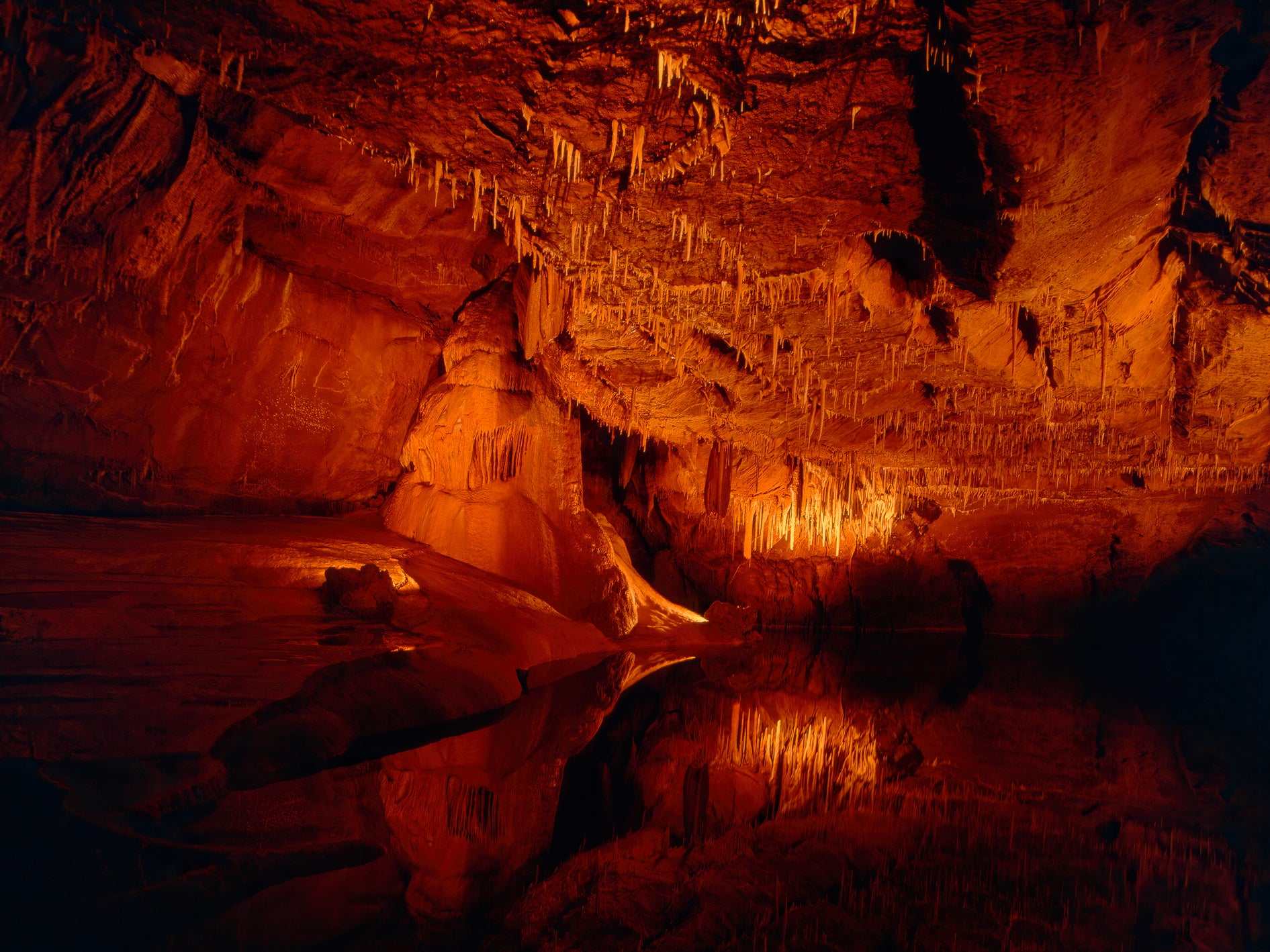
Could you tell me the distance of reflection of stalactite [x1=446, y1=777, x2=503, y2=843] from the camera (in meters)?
3.65

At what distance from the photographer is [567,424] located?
11.5 m

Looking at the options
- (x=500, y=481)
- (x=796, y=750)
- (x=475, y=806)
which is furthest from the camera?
(x=500, y=481)

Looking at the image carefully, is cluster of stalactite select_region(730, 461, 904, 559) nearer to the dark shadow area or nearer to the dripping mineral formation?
the dripping mineral formation

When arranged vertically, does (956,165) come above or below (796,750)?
above

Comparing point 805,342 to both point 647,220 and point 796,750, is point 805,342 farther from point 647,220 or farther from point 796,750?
point 796,750

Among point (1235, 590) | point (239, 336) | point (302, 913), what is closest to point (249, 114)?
point (239, 336)

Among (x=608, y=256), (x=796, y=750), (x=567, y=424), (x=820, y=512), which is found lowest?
(x=796, y=750)

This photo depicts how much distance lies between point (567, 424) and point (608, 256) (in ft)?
13.0

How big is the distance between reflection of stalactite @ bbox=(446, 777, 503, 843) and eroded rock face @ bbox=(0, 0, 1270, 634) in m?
4.25

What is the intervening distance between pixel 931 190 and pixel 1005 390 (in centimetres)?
479

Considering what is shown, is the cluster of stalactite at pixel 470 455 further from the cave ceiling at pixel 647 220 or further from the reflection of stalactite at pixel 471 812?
the reflection of stalactite at pixel 471 812

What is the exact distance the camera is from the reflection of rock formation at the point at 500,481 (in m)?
10.2

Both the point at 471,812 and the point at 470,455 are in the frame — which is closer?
the point at 471,812

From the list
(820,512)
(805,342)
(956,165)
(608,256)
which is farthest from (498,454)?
(820,512)
